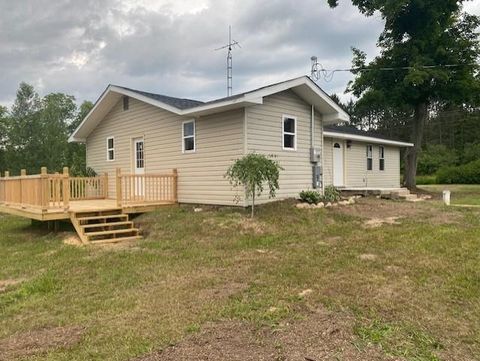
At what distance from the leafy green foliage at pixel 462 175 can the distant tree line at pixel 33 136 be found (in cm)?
2901

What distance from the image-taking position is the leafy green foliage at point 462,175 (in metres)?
27.6

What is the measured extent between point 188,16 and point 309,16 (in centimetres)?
472

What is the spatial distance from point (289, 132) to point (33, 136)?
31.7 m

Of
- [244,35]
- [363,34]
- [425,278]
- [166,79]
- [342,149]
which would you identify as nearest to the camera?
[425,278]

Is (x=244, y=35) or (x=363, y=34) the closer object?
(x=244, y=35)

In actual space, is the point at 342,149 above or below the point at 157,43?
below

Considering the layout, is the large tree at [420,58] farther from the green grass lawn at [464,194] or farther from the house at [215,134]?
the house at [215,134]

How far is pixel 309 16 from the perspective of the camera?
1586cm

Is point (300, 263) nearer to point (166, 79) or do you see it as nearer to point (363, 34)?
point (166, 79)

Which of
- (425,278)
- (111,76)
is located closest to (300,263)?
(425,278)

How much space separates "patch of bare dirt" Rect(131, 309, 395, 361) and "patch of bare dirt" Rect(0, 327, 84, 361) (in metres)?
0.92

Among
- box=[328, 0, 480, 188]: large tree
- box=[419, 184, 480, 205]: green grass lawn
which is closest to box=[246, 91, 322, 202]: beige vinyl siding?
box=[419, 184, 480, 205]: green grass lawn

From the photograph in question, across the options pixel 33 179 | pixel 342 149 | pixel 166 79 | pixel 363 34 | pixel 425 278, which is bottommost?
pixel 425 278

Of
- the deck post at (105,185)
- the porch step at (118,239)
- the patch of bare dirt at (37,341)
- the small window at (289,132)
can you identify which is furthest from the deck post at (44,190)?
the small window at (289,132)
